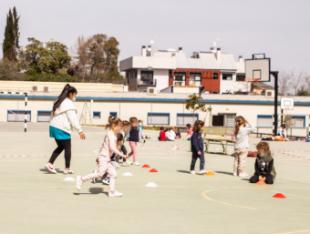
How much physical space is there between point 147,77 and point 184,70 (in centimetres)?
640

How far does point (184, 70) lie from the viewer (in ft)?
321

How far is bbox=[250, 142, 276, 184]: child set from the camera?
14.6 m

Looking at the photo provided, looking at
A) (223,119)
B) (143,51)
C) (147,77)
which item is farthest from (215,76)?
(223,119)

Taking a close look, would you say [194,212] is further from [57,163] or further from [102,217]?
[57,163]

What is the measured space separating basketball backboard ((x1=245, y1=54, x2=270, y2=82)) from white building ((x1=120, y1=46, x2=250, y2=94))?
4519 centimetres

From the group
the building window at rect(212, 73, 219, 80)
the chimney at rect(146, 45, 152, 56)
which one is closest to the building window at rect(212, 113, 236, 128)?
the building window at rect(212, 73, 219, 80)

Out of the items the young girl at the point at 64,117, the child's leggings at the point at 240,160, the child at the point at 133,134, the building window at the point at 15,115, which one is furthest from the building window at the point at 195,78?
the young girl at the point at 64,117

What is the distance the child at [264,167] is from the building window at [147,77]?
79741 millimetres

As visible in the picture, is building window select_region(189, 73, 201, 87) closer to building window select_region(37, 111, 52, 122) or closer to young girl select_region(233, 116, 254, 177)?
building window select_region(37, 111, 52, 122)

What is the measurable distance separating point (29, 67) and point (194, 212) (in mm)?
82632

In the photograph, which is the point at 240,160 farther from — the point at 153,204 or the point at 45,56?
the point at 45,56

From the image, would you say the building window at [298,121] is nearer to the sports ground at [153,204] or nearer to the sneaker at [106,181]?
the sports ground at [153,204]

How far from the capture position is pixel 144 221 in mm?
9023

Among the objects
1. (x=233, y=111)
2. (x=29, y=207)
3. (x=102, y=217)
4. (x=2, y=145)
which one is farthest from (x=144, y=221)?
(x=233, y=111)
